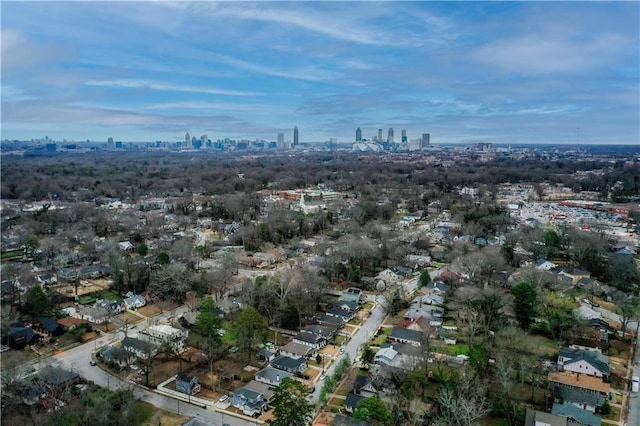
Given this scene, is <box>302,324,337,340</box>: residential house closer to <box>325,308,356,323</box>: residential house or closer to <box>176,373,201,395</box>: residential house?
<box>325,308,356,323</box>: residential house

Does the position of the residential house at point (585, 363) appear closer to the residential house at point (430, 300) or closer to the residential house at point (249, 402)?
the residential house at point (430, 300)

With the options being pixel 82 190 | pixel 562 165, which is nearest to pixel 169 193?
pixel 82 190

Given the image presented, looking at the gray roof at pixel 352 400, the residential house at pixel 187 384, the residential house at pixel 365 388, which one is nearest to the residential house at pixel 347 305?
the residential house at pixel 365 388

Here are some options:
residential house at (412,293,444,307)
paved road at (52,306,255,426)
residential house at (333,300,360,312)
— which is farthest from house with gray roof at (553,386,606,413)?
paved road at (52,306,255,426)

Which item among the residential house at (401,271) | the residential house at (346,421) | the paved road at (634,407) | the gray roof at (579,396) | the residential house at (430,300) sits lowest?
the paved road at (634,407)

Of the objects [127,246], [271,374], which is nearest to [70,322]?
[271,374]
